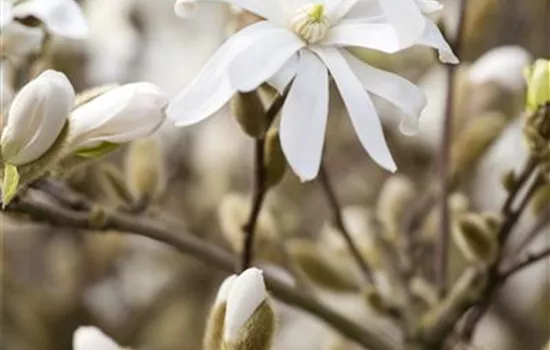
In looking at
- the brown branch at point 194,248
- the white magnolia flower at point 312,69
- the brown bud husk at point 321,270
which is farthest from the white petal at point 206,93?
the brown bud husk at point 321,270

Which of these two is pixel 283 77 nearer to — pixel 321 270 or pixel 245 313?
pixel 245 313

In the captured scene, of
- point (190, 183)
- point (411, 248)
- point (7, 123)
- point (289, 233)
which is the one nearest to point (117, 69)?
point (190, 183)

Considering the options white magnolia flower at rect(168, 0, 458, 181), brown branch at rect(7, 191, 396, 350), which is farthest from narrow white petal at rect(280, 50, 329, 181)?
brown branch at rect(7, 191, 396, 350)

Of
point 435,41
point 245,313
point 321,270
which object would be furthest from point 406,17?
point 321,270

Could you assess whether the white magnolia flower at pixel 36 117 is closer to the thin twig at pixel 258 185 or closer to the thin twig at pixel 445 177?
the thin twig at pixel 258 185

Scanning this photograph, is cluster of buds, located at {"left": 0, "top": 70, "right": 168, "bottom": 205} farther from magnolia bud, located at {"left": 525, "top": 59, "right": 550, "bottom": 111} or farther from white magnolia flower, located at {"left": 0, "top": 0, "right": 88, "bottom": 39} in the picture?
magnolia bud, located at {"left": 525, "top": 59, "right": 550, "bottom": 111}
